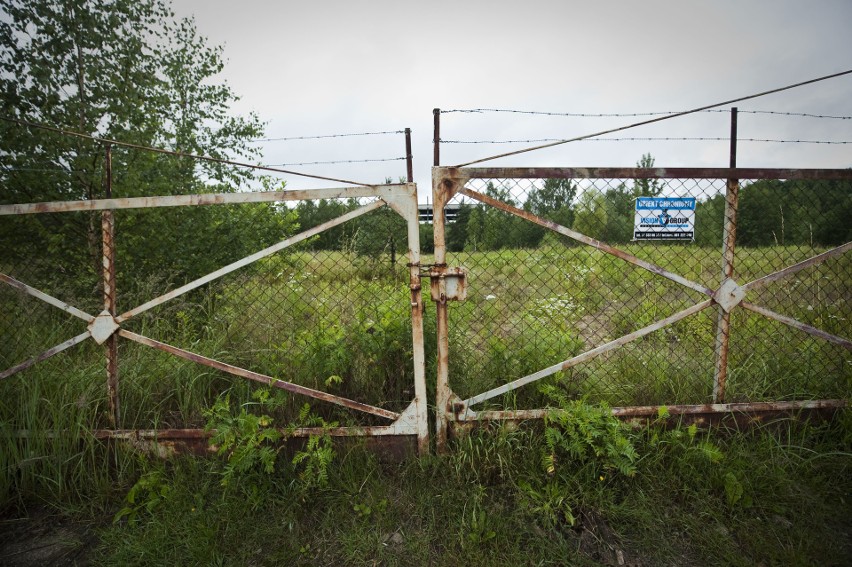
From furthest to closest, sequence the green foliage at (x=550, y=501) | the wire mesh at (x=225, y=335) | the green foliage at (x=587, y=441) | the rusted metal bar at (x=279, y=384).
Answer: the wire mesh at (x=225, y=335) < the rusted metal bar at (x=279, y=384) < the green foliage at (x=587, y=441) < the green foliage at (x=550, y=501)

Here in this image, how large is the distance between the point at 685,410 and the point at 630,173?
5.70 feet

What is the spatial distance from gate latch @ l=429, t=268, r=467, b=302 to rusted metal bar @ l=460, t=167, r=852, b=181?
2.15ft

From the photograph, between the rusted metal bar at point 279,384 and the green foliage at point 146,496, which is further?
the rusted metal bar at point 279,384

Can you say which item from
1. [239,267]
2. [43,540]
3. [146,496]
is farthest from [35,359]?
[239,267]

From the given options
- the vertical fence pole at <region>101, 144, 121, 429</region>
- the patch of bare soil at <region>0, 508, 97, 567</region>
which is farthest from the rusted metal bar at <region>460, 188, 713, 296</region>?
the patch of bare soil at <region>0, 508, 97, 567</region>

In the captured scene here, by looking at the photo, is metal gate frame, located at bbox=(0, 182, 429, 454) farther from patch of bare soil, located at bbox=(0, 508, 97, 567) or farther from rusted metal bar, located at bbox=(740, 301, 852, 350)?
rusted metal bar, located at bbox=(740, 301, 852, 350)

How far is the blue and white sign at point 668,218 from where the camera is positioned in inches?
102

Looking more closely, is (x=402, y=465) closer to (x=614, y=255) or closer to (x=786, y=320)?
(x=614, y=255)

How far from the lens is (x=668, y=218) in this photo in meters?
2.61

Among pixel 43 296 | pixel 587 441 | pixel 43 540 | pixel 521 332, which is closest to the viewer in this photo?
pixel 43 540

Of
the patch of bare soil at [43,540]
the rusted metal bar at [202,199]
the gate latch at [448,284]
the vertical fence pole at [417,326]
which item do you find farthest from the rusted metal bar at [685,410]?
the patch of bare soil at [43,540]

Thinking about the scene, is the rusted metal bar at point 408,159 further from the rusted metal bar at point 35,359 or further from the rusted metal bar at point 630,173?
the rusted metal bar at point 35,359

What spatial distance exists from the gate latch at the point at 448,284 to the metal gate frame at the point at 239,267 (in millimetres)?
111

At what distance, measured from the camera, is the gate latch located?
2469mm
